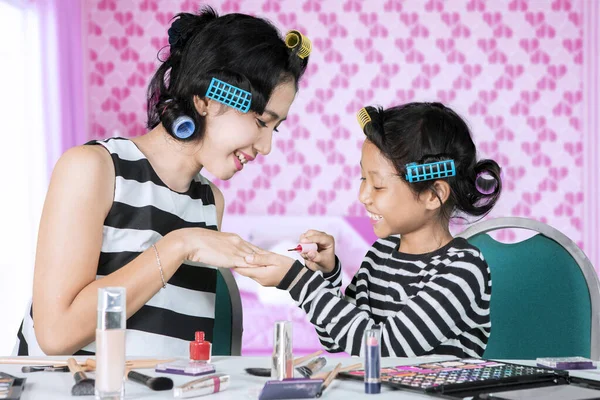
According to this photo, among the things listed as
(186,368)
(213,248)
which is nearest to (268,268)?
(213,248)

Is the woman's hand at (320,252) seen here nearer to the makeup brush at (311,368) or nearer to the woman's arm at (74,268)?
the woman's arm at (74,268)

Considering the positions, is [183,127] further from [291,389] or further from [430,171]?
[291,389]

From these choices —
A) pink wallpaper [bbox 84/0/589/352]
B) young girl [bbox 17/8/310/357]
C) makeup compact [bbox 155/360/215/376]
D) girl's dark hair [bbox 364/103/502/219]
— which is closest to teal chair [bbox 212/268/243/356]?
young girl [bbox 17/8/310/357]

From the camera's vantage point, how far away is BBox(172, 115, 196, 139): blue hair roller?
5.07 feet

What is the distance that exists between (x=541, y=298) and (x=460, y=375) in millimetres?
775

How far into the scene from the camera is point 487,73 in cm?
395

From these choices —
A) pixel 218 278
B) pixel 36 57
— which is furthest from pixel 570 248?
pixel 36 57

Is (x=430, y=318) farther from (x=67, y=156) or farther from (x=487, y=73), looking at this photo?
(x=487, y=73)

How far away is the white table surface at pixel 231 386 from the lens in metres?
0.98

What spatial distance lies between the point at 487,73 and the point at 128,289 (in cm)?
302

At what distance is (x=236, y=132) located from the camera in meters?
1.54

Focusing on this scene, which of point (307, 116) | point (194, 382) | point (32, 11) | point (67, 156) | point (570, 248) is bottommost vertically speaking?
point (194, 382)

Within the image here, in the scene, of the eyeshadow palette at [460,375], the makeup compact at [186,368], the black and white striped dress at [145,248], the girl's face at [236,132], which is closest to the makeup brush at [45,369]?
the makeup compact at [186,368]

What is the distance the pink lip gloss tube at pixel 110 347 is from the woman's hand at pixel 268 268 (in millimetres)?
499
